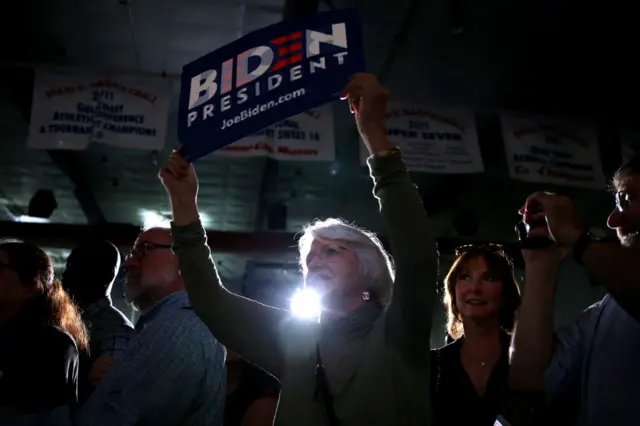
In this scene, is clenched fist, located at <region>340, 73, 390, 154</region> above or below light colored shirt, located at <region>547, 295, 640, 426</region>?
above

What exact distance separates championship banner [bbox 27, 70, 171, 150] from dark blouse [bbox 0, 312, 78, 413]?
3716 mm

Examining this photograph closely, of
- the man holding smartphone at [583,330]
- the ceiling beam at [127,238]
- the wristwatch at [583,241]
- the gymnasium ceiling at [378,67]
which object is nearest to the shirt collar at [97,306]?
the man holding smartphone at [583,330]

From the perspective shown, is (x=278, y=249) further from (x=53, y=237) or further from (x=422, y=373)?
(x=422, y=373)

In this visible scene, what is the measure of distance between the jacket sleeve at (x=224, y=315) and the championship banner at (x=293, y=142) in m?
3.79

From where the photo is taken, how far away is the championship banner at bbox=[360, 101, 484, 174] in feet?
18.3

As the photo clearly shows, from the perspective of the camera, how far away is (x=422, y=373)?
135cm

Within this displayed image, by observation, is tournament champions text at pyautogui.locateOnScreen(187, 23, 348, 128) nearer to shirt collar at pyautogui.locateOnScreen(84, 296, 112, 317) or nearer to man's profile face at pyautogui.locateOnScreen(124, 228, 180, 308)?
man's profile face at pyautogui.locateOnScreen(124, 228, 180, 308)

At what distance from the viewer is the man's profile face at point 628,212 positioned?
4.68 ft

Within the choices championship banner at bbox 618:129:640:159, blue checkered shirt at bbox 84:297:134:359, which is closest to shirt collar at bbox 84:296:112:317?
blue checkered shirt at bbox 84:297:134:359

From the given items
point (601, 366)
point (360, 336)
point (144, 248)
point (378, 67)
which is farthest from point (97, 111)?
point (601, 366)

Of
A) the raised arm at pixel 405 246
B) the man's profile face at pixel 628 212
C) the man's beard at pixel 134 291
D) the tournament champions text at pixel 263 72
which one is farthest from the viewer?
the man's beard at pixel 134 291

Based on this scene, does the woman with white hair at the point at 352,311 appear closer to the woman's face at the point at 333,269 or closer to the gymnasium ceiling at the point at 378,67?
the woman's face at the point at 333,269

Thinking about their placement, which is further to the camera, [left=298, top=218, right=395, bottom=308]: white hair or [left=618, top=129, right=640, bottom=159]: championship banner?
[left=618, top=129, right=640, bottom=159]: championship banner

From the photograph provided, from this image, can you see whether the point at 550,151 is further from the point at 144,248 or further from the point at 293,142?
the point at 144,248
